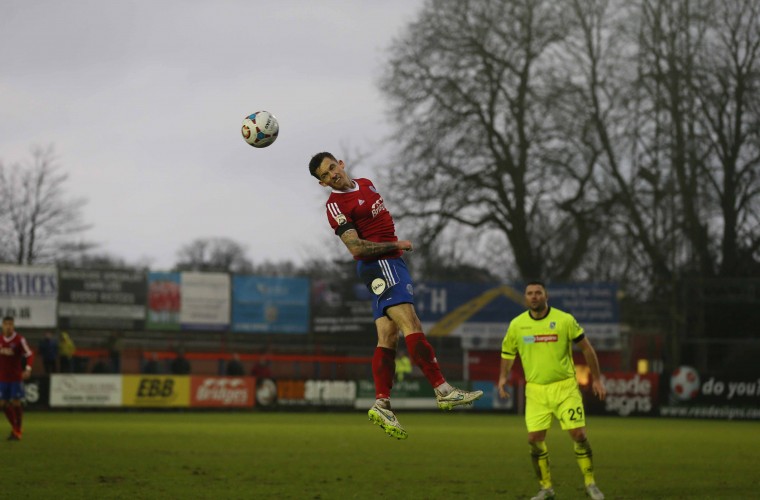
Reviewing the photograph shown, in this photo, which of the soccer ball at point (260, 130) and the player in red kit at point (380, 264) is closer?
the player in red kit at point (380, 264)

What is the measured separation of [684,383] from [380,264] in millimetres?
30656

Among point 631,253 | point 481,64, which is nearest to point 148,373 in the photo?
point 481,64

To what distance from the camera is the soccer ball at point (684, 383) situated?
38.8m

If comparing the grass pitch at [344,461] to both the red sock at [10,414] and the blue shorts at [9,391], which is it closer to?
the red sock at [10,414]

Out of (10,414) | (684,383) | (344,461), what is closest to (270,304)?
(684,383)

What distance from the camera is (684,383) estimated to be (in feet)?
128

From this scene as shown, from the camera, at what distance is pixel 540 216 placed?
156 ft

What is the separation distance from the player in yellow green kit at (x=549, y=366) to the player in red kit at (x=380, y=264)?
331 cm

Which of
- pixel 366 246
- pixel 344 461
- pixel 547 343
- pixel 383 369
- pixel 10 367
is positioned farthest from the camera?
pixel 10 367

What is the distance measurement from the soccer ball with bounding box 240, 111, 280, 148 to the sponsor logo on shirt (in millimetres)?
4801

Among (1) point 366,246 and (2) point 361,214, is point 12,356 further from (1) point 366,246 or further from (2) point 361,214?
(1) point 366,246

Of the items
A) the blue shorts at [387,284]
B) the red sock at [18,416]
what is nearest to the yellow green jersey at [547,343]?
the blue shorts at [387,284]

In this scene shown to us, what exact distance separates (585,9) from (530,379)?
32.7m

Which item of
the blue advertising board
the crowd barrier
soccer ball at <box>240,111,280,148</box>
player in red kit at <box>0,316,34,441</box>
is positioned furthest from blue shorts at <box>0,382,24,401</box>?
the blue advertising board
